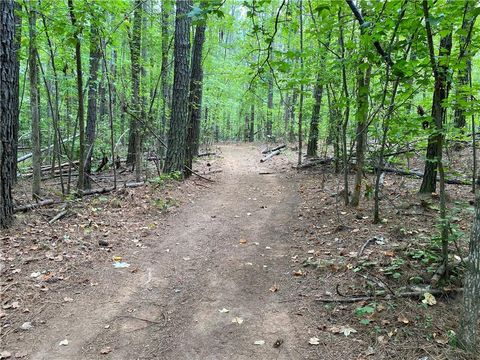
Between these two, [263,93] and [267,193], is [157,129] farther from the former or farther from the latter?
[263,93]

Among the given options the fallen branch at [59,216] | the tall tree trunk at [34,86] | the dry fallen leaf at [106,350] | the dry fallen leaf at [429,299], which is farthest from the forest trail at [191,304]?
the tall tree trunk at [34,86]

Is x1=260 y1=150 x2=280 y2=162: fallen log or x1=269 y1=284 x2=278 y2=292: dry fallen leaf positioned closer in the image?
x1=269 y1=284 x2=278 y2=292: dry fallen leaf

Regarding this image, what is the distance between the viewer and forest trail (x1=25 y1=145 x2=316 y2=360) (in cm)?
370

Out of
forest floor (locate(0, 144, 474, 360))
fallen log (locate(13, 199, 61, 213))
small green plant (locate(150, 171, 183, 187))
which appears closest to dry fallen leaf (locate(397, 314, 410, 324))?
forest floor (locate(0, 144, 474, 360))

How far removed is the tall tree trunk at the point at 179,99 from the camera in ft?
34.6

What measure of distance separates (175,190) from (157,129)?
6738mm

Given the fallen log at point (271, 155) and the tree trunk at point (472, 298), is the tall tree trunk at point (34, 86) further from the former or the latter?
the fallen log at point (271, 155)

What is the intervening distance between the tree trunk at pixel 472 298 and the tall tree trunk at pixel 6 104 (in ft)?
23.4

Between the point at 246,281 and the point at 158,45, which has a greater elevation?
the point at 158,45

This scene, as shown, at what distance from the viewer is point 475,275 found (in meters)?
3.27

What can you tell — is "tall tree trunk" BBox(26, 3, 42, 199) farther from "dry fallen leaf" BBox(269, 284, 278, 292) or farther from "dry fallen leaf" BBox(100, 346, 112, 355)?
"dry fallen leaf" BBox(269, 284, 278, 292)

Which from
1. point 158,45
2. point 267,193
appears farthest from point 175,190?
point 158,45

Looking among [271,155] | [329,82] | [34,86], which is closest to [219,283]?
[329,82]

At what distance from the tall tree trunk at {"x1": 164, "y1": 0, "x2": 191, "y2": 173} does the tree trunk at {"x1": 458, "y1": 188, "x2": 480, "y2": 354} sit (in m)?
Answer: 8.99
